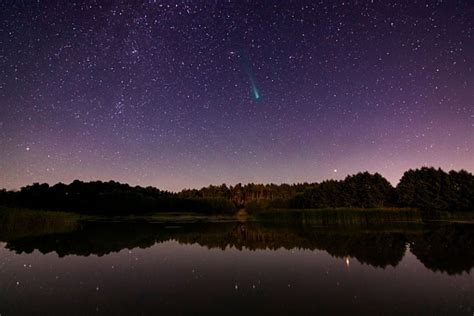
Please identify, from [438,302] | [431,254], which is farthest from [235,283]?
[431,254]

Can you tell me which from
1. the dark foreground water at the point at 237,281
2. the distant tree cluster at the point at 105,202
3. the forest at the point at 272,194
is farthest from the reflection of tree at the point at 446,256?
the distant tree cluster at the point at 105,202

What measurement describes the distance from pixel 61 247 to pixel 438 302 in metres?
17.4

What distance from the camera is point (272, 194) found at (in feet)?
531

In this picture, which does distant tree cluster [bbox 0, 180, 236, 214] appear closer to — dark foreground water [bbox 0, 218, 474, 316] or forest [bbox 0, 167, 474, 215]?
A: forest [bbox 0, 167, 474, 215]

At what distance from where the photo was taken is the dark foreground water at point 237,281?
8.08 m

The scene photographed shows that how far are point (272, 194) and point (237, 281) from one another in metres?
152

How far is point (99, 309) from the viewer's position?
786 cm

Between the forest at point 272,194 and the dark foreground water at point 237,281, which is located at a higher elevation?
the forest at point 272,194

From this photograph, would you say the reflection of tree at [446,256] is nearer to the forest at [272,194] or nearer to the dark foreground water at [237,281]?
the dark foreground water at [237,281]

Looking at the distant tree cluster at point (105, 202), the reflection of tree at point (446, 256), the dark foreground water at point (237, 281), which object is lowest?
the dark foreground water at point (237, 281)

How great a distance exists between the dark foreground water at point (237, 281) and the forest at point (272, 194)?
34.4m

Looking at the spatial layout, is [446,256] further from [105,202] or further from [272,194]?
[272,194]

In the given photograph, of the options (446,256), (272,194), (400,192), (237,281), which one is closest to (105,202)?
(400,192)

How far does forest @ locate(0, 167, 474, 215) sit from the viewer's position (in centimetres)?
6247
